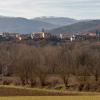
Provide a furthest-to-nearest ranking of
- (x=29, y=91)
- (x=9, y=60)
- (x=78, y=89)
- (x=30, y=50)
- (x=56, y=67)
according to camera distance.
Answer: (x=30, y=50) → (x=9, y=60) → (x=56, y=67) → (x=78, y=89) → (x=29, y=91)

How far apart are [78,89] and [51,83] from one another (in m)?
4.38

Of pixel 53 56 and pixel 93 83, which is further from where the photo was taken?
pixel 53 56

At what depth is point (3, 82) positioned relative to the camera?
54.3 meters

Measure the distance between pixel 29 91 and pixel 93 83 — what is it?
1345 centimetres

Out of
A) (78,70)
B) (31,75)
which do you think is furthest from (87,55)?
(31,75)

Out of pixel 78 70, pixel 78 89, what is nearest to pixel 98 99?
pixel 78 89

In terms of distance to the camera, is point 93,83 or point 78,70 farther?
point 78,70

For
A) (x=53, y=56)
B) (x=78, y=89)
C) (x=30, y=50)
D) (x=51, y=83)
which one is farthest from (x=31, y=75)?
(x=30, y=50)

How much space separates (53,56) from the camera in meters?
72.0

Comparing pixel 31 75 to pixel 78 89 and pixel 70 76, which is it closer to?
pixel 70 76

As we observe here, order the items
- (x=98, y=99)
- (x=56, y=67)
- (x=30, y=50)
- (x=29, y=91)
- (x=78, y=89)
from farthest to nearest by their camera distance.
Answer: (x=30, y=50) → (x=56, y=67) → (x=78, y=89) → (x=29, y=91) → (x=98, y=99)

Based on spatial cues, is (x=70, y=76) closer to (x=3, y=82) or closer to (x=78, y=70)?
(x=78, y=70)

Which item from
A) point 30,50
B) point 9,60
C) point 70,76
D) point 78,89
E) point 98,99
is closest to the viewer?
point 98,99

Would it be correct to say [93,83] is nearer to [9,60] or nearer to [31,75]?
[31,75]
